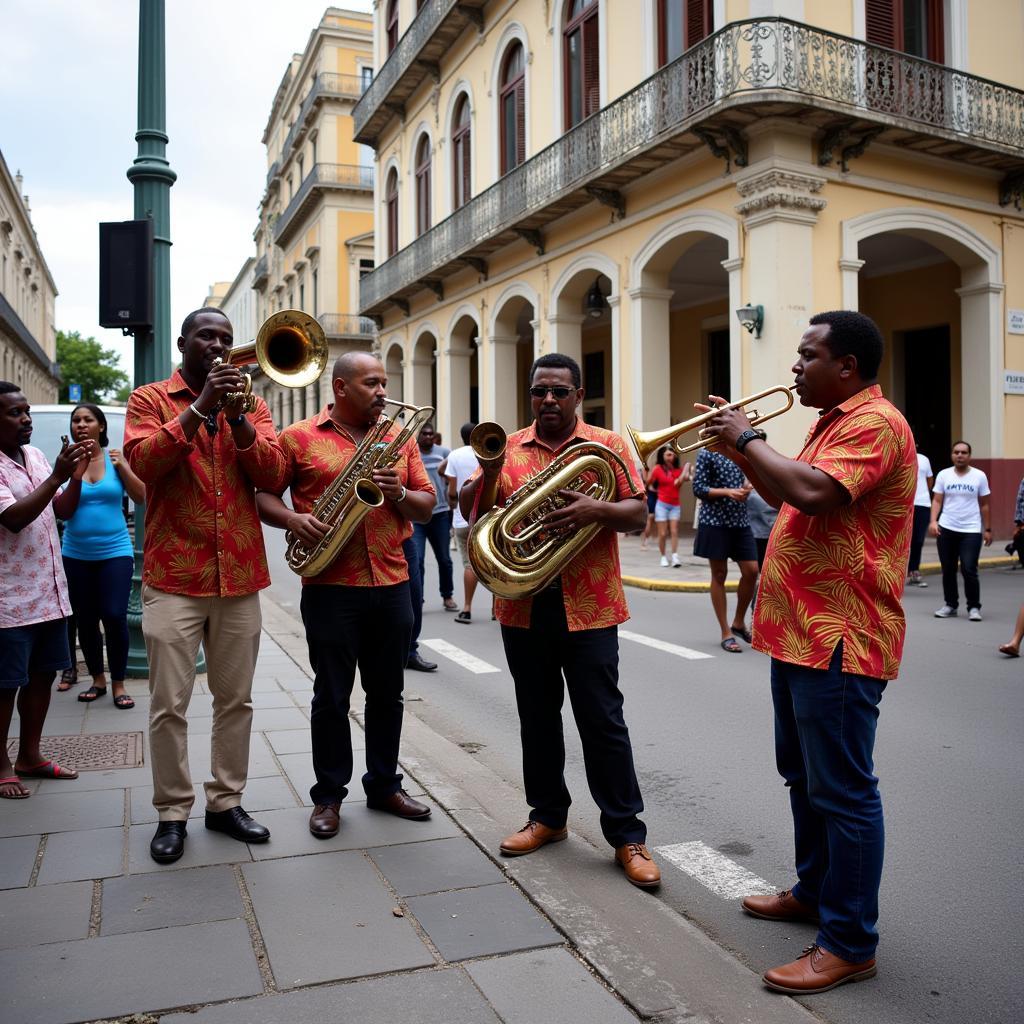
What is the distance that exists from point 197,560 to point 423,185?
2516 centimetres

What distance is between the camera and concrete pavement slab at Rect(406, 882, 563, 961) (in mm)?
3186

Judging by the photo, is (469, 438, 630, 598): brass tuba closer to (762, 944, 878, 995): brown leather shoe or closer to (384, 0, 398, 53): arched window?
(762, 944, 878, 995): brown leather shoe

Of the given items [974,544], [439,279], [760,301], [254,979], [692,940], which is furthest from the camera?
[439,279]

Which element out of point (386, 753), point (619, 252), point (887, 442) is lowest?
point (386, 753)

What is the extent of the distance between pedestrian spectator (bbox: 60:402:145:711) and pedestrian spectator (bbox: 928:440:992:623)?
25.5 feet

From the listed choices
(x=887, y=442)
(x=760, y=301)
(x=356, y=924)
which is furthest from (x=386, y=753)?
(x=760, y=301)

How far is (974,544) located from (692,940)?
322 inches

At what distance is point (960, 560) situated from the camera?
10.6m

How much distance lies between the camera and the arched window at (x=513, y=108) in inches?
843

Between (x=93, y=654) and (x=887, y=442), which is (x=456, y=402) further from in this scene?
(x=887, y=442)

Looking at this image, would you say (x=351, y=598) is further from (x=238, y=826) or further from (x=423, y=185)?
(x=423, y=185)

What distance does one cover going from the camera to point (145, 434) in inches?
158

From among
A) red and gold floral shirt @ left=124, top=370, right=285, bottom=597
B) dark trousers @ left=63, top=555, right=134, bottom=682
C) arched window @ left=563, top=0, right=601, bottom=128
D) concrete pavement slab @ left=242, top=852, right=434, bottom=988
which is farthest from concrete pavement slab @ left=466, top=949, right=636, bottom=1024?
arched window @ left=563, top=0, right=601, bottom=128

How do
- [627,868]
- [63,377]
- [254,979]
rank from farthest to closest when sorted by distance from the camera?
[63,377] < [627,868] < [254,979]
